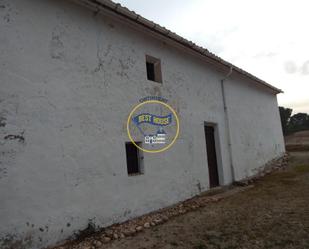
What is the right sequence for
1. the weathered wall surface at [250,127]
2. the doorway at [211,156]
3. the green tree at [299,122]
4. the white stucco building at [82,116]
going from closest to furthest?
1. the white stucco building at [82,116]
2. the doorway at [211,156]
3. the weathered wall surface at [250,127]
4. the green tree at [299,122]

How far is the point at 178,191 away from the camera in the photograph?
6.32 metres

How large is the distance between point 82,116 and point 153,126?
1901 millimetres

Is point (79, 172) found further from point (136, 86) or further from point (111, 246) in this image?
point (136, 86)

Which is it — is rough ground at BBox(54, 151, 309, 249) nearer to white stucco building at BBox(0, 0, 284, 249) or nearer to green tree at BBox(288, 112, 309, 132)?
white stucco building at BBox(0, 0, 284, 249)

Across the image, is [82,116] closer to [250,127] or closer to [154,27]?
[154,27]

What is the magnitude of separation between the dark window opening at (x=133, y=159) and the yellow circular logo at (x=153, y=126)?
0.10 m

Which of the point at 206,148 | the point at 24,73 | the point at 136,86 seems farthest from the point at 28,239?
the point at 206,148

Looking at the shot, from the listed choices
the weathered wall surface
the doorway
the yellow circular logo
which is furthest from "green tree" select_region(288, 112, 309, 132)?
the yellow circular logo

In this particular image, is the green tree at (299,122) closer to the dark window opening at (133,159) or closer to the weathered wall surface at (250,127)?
the weathered wall surface at (250,127)

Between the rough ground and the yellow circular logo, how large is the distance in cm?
168

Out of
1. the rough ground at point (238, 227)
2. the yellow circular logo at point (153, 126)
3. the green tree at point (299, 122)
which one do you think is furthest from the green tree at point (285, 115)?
the yellow circular logo at point (153, 126)

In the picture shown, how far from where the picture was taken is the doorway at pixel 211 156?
7941mm

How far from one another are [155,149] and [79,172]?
2028 mm

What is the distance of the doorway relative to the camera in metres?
7.94
